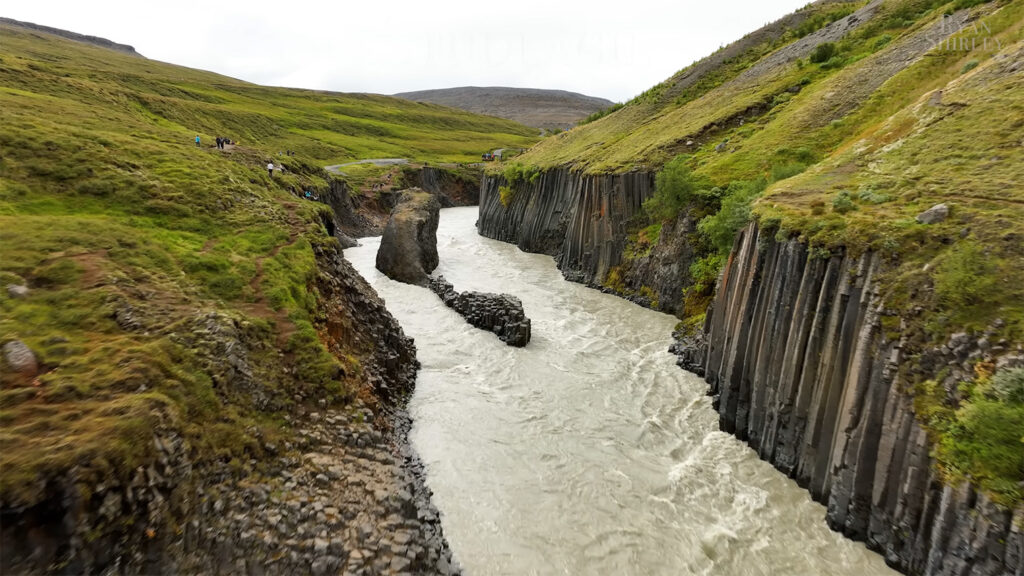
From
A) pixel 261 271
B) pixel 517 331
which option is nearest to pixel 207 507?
pixel 261 271

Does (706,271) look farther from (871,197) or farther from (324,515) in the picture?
(324,515)

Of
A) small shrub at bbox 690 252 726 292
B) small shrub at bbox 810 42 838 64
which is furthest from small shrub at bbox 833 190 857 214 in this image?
small shrub at bbox 810 42 838 64

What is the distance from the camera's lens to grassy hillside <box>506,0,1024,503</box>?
10.0 m

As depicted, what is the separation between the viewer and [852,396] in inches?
469

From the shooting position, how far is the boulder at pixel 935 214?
41.9ft

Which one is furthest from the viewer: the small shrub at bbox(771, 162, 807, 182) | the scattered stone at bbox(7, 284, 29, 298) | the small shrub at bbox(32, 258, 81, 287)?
the small shrub at bbox(771, 162, 807, 182)

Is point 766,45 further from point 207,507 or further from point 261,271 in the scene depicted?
point 207,507

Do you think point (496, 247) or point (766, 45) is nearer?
point (496, 247)

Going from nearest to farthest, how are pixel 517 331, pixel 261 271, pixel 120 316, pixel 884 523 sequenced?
pixel 884 523, pixel 120 316, pixel 261 271, pixel 517 331

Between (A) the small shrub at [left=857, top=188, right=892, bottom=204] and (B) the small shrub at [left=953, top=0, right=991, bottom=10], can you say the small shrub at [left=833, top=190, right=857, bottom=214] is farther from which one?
(B) the small shrub at [left=953, top=0, right=991, bottom=10]

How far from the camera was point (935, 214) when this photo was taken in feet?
42.2

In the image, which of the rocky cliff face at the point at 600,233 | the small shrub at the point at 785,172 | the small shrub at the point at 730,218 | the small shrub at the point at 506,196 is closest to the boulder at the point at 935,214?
the small shrub at the point at 730,218

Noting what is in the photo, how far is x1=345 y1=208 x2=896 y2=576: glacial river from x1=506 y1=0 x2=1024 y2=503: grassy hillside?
180 inches

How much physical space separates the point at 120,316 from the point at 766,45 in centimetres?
7013
